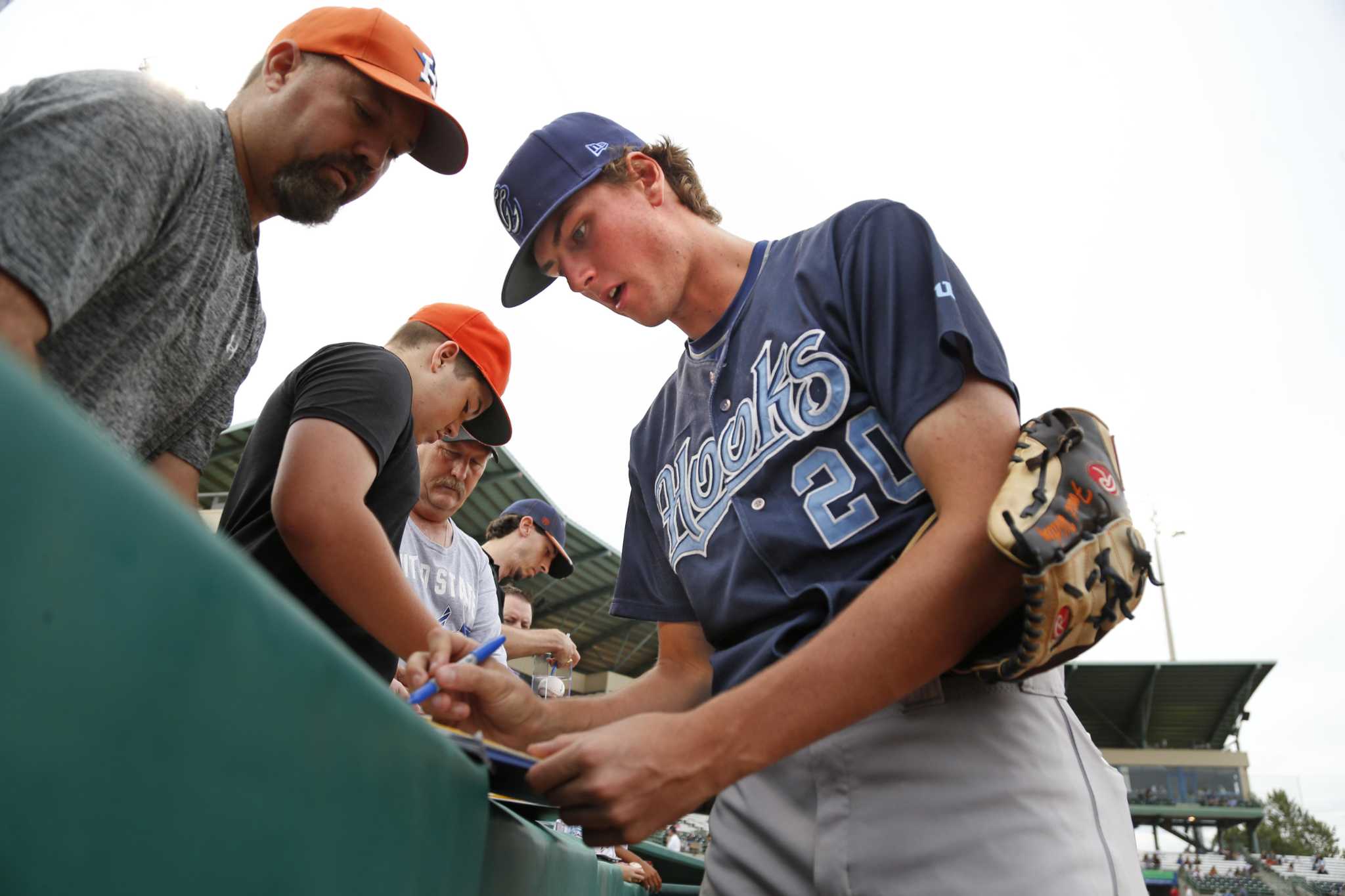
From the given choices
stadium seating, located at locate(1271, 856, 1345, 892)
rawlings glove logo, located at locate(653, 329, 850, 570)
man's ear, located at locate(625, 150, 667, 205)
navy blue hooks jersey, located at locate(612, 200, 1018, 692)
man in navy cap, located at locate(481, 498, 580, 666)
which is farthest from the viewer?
stadium seating, located at locate(1271, 856, 1345, 892)

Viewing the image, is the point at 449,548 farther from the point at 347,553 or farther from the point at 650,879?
the point at 650,879

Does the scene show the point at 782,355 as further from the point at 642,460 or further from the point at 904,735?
the point at 904,735

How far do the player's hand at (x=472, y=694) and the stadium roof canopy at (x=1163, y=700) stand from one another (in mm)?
31866

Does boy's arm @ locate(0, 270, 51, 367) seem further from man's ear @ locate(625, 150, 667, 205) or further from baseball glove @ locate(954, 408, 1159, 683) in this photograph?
baseball glove @ locate(954, 408, 1159, 683)

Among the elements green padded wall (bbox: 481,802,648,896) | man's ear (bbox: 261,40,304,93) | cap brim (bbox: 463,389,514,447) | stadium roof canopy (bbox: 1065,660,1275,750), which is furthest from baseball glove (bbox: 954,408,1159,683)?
stadium roof canopy (bbox: 1065,660,1275,750)

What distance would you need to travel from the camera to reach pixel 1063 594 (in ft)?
3.46

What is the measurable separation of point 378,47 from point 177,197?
724mm

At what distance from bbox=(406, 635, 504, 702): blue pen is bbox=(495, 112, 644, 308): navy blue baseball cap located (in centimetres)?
96

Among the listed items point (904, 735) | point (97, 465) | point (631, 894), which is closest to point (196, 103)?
point (97, 465)

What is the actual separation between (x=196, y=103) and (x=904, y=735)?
5.36ft

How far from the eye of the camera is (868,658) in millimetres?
1058

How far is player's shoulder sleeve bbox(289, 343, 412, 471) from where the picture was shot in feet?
6.30

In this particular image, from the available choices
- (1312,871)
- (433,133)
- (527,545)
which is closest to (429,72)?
(433,133)

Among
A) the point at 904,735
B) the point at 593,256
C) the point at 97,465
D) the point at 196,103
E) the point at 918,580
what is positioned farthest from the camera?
the point at 593,256
